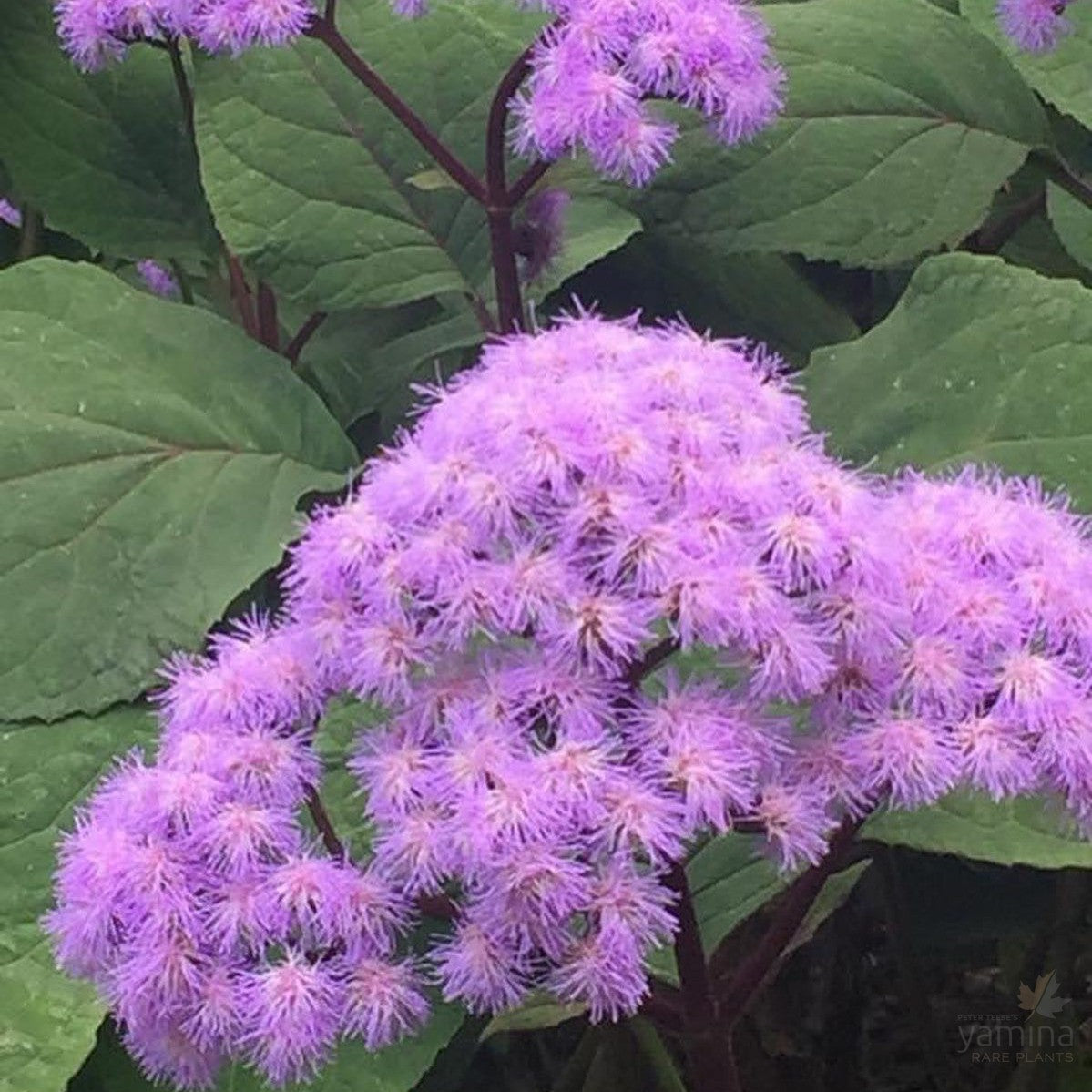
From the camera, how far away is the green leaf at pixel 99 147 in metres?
1.53

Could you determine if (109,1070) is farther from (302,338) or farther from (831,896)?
(302,338)

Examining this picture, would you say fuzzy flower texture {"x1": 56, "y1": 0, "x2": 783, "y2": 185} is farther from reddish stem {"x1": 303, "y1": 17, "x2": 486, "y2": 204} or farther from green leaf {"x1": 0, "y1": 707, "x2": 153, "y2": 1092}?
green leaf {"x1": 0, "y1": 707, "x2": 153, "y2": 1092}

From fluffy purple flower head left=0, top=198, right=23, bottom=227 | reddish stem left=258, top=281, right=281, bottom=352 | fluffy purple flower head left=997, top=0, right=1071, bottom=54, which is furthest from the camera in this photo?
fluffy purple flower head left=0, top=198, right=23, bottom=227

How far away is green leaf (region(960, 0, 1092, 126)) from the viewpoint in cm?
140

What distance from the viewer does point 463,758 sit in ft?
2.49

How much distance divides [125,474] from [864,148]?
0.55 meters

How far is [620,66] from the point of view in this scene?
111 centimetres

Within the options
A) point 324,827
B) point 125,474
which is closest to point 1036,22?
point 125,474

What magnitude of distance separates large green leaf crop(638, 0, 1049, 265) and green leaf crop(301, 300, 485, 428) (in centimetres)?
17

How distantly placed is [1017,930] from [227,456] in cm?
63

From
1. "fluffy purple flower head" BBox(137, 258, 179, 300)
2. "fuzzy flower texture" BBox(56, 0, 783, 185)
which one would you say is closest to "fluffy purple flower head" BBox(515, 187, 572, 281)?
"fuzzy flower texture" BBox(56, 0, 783, 185)

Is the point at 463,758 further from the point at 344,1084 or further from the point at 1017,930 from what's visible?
the point at 1017,930

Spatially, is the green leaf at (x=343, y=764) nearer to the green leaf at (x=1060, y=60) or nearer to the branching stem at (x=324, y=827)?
the branching stem at (x=324, y=827)

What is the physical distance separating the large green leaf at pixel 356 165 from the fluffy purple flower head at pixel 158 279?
40 cm
